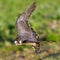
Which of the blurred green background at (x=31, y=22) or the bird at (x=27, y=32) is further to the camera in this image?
the blurred green background at (x=31, y=22)

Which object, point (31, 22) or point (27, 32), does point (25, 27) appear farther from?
point (31, 22)

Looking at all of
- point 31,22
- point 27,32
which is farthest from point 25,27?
point 31,22

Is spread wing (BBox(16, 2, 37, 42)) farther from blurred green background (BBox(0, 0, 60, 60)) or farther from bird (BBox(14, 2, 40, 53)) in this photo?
blurred green background (BBox(0, 0, 60, 60))

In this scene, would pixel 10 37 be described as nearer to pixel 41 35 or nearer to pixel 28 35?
pixel 41 35

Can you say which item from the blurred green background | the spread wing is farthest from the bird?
the blurred green background

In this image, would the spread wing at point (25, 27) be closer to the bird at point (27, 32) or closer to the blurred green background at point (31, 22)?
the bird at point (27, 32)

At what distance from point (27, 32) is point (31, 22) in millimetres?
6024

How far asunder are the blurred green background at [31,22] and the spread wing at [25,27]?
9.41 ft

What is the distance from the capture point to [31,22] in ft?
50.5

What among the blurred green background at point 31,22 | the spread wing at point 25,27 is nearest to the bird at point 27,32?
the spread wing at point 25,27

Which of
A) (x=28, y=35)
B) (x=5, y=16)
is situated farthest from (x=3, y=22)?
(x=28, y=35)

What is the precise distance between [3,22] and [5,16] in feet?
3.14

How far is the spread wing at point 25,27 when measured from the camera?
9312 millimetres

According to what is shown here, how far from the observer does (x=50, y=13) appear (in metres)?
16.7
